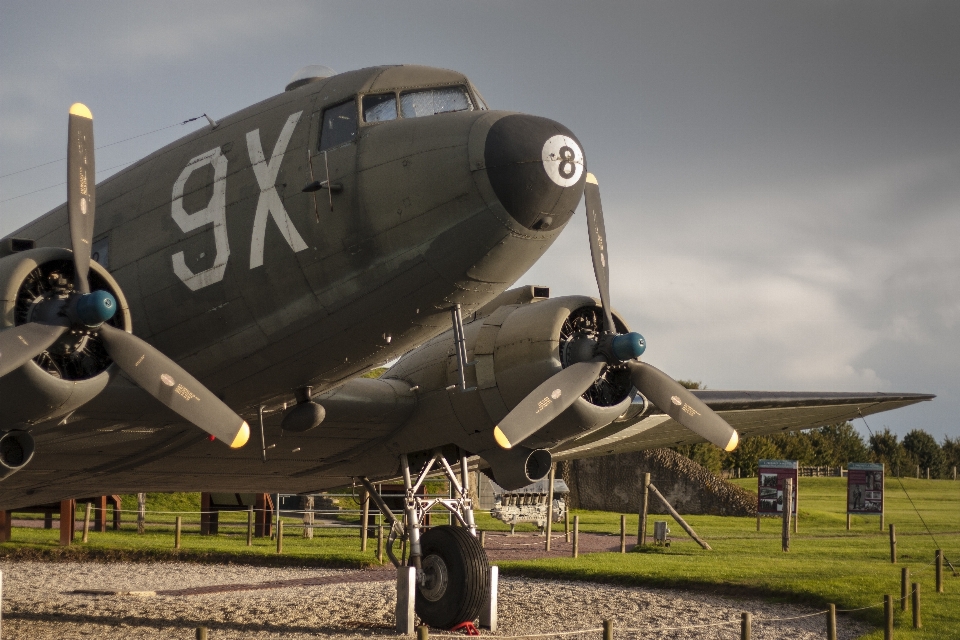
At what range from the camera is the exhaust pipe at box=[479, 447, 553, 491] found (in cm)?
1309

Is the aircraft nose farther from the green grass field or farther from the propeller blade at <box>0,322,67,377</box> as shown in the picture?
the green grass field

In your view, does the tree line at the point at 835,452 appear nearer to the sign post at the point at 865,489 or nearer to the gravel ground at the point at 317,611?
the sign post at the point at 865,489

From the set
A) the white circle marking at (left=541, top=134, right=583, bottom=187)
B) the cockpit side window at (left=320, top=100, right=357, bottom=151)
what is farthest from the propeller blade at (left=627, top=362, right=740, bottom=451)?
the cockpit side window at (left=320, top=100, right=357, bottom=151)

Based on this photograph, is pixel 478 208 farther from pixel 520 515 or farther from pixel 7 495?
pixel 520 515

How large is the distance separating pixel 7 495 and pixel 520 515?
2233 cm

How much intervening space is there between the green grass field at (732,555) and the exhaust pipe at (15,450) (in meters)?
10.1

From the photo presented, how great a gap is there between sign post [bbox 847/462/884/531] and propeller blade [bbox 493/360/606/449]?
795 inches

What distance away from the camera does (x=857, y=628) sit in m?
13.5

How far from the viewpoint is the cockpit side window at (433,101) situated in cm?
996

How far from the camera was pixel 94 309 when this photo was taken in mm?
8602

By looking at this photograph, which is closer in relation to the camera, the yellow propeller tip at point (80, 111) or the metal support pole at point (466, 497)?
the yellow propeller tip at point (80, 111)

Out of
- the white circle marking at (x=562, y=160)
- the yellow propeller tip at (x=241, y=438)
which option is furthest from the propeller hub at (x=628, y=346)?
the yellow propeller tip at (x=241, y=438)

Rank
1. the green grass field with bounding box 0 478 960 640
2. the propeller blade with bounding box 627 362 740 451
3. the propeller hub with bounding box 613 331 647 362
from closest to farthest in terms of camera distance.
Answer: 1. the propeller hub with bounding box 613 331 647 362
2. the propeller blade with bounding box 627 362 740 451
3. the green grass field with bounding box 0 478 960 640

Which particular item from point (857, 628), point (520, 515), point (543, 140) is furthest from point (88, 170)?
point (520, 515)
